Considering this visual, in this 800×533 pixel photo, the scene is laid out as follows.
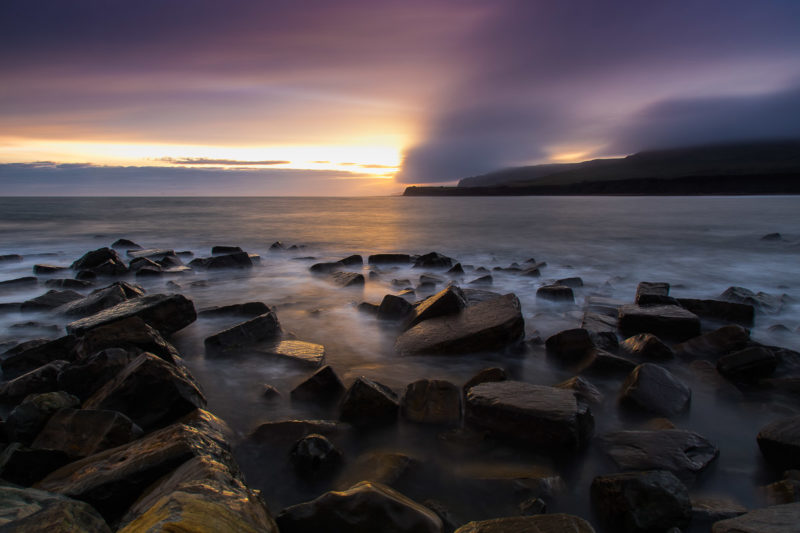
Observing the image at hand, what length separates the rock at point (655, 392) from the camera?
305 centimetres

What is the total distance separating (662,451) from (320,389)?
2271mm

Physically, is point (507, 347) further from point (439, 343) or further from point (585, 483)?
point (585, 483)

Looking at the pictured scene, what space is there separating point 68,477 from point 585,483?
8.55ft

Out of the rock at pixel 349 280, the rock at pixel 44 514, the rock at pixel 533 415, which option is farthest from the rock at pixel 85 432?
the rock at pixel 349 280

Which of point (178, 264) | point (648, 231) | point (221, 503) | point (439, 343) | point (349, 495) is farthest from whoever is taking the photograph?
point (648, 231)

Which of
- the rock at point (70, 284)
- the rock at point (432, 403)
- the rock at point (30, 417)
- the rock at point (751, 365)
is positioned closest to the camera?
the rock at point (30, 417)

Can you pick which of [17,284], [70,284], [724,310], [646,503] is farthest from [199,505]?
[17,284]

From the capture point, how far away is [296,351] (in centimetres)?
413

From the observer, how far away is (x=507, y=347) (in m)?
4.32

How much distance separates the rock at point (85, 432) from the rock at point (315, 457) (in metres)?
0.91

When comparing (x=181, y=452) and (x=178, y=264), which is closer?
(x=181, y=452)

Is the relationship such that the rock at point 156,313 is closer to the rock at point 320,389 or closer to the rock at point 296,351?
the rock at point 296,351

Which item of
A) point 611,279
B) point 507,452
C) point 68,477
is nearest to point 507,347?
point 507,452

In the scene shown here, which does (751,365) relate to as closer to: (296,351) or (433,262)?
(296,351)
